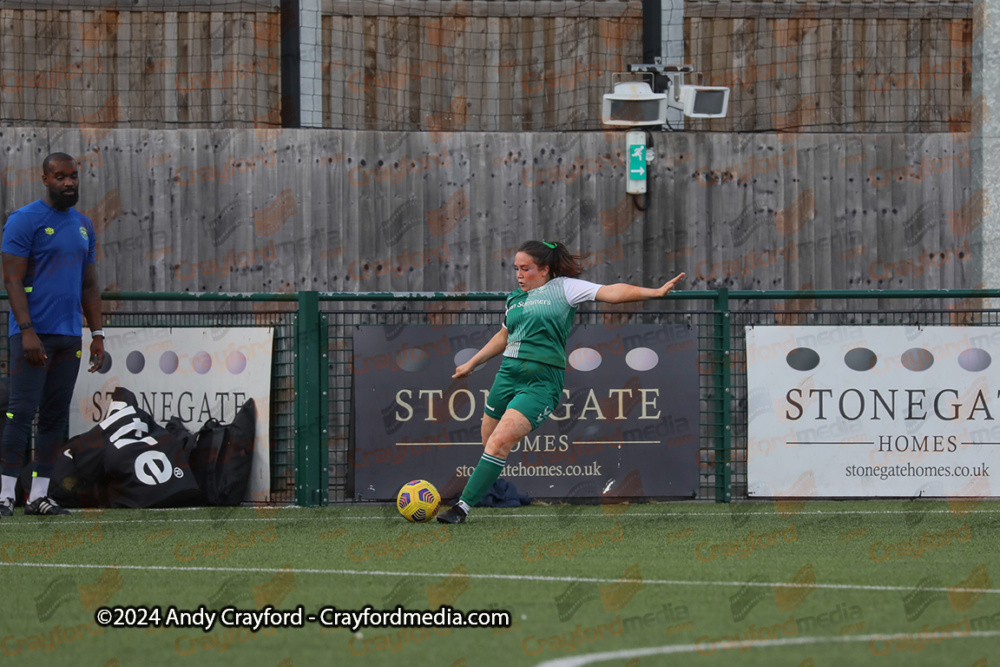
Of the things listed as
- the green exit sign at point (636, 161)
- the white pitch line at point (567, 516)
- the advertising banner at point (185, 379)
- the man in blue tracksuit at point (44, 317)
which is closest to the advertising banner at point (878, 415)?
the white pitch line at point (567, 516)

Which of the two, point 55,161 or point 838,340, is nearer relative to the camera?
point 55,161

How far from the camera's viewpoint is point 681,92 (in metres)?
12.7

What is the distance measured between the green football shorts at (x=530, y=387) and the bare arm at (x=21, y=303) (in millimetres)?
2999

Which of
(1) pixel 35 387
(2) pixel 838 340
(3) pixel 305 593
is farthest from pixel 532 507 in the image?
(3) pixel 305 593

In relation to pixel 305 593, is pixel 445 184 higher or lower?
higher

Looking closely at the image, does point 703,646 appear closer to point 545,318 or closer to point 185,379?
point 545,318

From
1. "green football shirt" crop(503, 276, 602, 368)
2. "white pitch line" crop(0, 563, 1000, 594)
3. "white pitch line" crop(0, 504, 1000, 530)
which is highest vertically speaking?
"green football shirt" crop(503, 276, 602, 368)

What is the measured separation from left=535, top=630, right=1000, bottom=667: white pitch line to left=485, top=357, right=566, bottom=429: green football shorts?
3810 millimetres

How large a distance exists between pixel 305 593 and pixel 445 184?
24.7 feet

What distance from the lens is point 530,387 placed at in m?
8.28

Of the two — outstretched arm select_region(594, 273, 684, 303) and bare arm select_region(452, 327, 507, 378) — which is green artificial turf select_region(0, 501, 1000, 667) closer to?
bare arm select_region(452, 327, 507, 378)

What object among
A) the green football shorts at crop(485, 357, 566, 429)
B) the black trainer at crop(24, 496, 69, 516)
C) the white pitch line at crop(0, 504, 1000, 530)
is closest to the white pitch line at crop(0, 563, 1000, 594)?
the green football shorts at crop(485, 357, 566, 429)

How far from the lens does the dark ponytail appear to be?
8.40 meters

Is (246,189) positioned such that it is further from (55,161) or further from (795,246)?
(795,246)
